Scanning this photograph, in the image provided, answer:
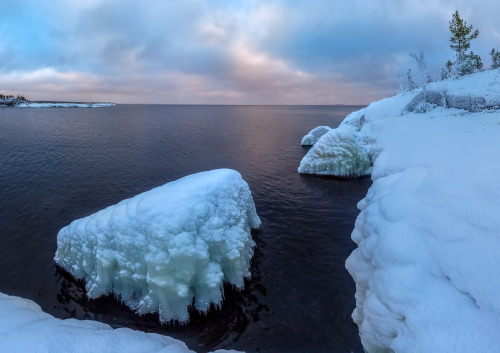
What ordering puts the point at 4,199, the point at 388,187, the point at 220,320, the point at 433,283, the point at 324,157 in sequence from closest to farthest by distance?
the point at 433,283 < the point at 388,187 < the point at 220,320 < the point at 4,199 < the point at 324,157

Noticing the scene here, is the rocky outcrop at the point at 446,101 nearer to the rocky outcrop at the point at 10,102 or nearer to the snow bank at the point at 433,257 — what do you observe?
the snow bank at the point at 433,257

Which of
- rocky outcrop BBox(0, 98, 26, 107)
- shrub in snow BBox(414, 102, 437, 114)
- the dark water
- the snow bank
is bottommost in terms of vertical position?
the dark water

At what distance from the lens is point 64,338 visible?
6137 mm

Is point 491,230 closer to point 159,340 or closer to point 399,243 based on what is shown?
point 399,243

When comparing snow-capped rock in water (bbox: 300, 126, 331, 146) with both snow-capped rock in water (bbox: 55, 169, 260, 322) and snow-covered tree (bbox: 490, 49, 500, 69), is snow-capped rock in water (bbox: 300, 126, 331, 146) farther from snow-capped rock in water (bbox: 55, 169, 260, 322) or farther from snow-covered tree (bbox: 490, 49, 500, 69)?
snow-capped rock in water (bbox: 55, 169, 260, 322)

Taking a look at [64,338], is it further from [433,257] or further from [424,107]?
[424,107]

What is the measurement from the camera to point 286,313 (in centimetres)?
1038

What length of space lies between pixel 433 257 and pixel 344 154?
22.5 m

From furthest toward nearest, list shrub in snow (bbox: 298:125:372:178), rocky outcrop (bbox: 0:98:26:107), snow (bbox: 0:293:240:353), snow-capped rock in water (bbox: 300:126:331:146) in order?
rocky outcrop (bbox: 0:98:26:107) < snow-capped rock in water (bbox: 300:126:331:146) < shrub in snow (bbox: 298:125:372:178) < snow (bbox: 0:293:240:353)

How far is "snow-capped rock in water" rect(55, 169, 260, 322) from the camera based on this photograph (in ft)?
31.8

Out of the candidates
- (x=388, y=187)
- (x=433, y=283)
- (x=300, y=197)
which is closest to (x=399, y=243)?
(x=433, y=283)

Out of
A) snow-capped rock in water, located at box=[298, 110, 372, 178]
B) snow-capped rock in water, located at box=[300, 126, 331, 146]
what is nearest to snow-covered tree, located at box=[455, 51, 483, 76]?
snow-capped rock in water, located at box=[298, 110, 372, 178]

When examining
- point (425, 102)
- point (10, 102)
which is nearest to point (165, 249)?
point (425, 102)

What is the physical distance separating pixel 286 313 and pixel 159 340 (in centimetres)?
518
